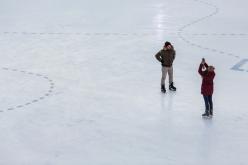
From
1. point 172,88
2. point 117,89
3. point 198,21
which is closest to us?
point 172,88

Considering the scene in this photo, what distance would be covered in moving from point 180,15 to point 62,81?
13.9 meters

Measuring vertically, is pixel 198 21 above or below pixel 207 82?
below

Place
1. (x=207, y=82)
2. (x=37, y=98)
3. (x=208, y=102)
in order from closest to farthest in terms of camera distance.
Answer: (x=207, y=82) < (x=208, y=102) < (x=37, y=98)

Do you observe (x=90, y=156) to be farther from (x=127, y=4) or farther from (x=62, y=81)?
(x=127, y=4)

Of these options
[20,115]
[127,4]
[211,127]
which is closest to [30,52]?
[20,115]

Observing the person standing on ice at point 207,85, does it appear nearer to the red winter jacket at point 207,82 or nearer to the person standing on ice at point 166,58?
the red winter jacket at point 207,82

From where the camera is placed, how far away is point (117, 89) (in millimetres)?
18438

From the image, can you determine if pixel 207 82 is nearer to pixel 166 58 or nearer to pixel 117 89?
pixel 166 58

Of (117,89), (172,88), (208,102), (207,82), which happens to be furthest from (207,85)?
(117,89)

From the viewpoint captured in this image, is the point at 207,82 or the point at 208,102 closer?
the point at 207,82

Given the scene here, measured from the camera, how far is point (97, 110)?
16.3m

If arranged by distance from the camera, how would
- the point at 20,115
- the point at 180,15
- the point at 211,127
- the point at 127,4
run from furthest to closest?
the point at 127,4 < the point at 180,15 < the point at 20,115 < the point at 211,127

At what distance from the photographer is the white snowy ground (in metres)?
13.4

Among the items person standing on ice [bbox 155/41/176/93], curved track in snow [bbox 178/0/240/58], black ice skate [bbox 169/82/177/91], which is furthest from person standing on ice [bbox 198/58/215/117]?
curved track in snow [bbox 178/0/240/58]
